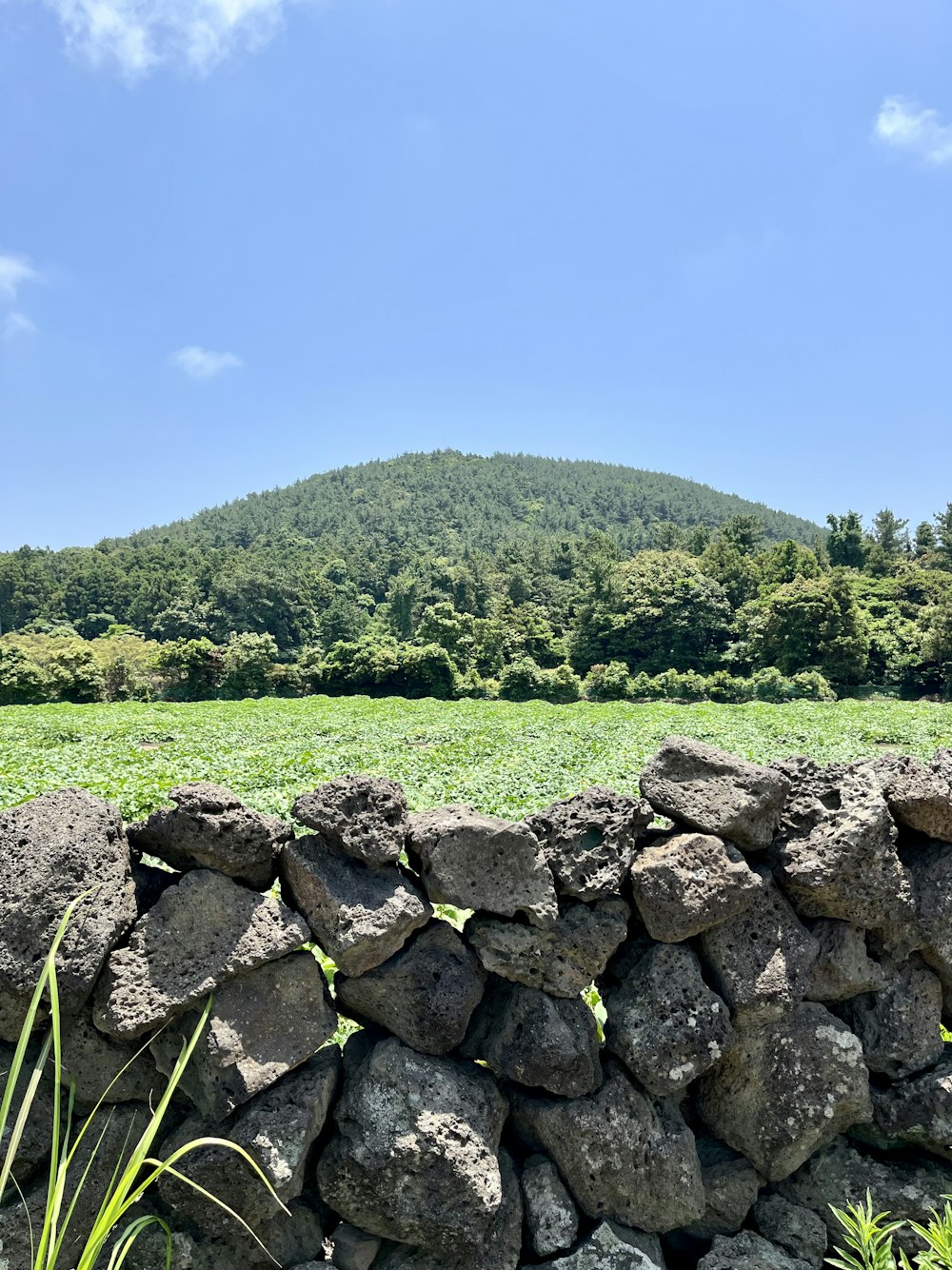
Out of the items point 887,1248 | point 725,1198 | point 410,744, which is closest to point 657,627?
point 410,744

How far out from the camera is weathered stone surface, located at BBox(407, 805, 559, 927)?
327 cm

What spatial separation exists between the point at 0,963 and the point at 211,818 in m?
0.86

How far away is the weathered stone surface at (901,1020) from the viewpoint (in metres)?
3.62

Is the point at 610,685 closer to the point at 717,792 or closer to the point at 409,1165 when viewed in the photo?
the point at 717,792

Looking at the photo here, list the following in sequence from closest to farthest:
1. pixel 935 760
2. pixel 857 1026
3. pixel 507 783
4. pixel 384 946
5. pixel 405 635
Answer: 1. pixel 384 946
2. pixel 857 1026
3. pixel 935 760
4. pixel 507 783
5. pixel 405 635

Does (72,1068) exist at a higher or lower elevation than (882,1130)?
higher

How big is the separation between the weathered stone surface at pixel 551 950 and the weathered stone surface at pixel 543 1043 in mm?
73

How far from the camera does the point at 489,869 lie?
3291 millimetres

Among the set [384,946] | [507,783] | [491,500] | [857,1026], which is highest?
[491,500]

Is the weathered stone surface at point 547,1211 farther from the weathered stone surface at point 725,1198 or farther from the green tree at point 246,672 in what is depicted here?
the green tree at point 246,672

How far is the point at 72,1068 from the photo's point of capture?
2.96 metres

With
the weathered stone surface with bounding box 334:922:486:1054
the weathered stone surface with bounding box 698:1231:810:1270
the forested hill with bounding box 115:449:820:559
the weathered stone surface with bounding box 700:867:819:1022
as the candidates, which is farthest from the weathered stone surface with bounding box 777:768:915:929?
the forested hill with bounding box 115:449:820:559

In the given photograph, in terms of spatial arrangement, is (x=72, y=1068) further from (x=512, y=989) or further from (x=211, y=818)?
(x=512, y=989)

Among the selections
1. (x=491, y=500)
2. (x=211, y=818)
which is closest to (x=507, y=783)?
(x=211, y=818)
